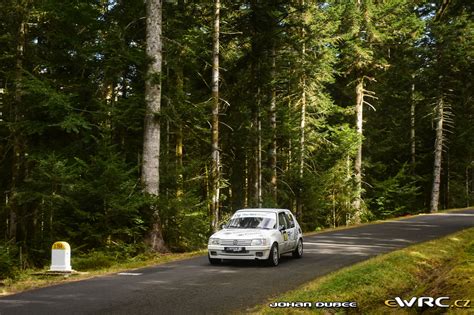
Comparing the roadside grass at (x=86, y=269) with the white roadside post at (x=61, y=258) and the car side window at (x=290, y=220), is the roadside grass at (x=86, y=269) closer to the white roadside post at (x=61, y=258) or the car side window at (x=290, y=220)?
the white roadside post at (x=61, y=258)

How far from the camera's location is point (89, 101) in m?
19.4

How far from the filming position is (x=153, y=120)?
1766 cm

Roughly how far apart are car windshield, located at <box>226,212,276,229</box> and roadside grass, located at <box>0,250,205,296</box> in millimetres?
2292

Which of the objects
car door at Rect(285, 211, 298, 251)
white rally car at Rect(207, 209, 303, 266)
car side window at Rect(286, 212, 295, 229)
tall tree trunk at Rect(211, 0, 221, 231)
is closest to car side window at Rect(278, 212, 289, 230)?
white rally car at Rect(207, 209, 303, 266)

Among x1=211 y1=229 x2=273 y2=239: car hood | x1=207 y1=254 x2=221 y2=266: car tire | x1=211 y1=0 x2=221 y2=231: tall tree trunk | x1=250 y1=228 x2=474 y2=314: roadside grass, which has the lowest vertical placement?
x1=207 y1=254 x2=221 y2=266: car tire

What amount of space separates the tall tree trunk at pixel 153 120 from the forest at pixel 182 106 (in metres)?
0.04

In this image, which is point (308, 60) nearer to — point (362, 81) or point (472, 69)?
point (362, 81)

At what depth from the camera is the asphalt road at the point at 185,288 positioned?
8.84 metres

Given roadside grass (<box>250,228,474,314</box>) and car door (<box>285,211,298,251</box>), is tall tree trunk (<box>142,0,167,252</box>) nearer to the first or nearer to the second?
car door (<box>285,211,298,251</box>)

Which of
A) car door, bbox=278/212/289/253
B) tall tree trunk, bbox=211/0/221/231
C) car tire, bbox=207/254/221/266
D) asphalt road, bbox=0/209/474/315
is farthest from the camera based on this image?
tall tree trunk, bbox=211/0/221/231

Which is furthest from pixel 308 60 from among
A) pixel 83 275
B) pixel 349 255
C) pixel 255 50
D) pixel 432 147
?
pixel 432 147

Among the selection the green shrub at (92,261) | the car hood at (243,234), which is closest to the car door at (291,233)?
the car hood at (243,234)

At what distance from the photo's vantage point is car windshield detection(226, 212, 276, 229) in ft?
49.3

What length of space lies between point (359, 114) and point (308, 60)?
7745 mm
